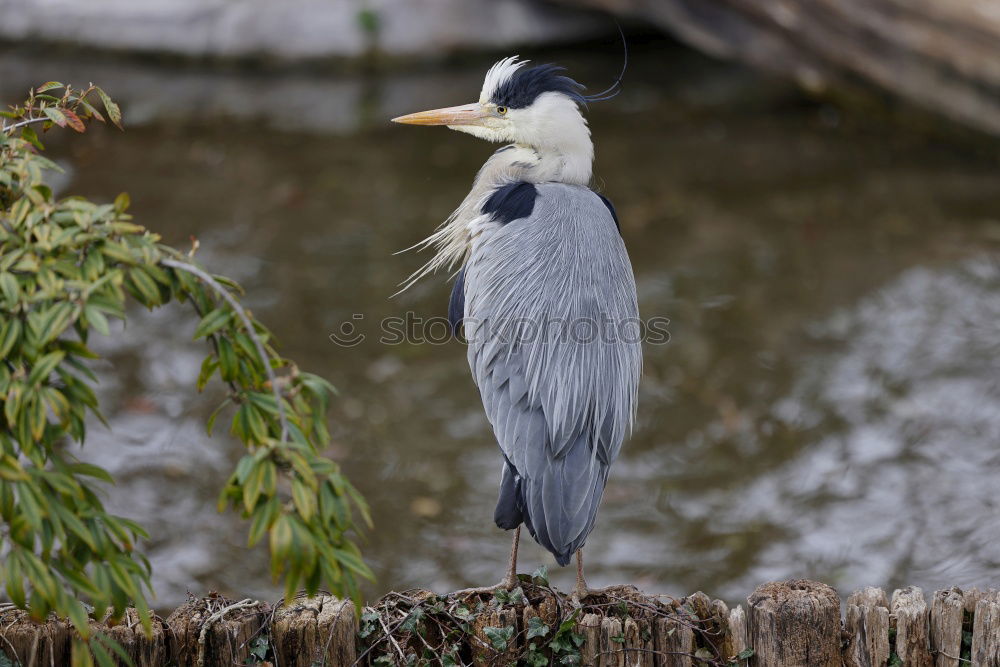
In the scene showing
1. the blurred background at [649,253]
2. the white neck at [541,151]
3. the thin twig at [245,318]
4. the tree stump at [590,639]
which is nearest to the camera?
the thin twig at [245,318]

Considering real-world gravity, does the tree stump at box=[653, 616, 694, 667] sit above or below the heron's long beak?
below

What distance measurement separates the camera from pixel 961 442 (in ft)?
15.8

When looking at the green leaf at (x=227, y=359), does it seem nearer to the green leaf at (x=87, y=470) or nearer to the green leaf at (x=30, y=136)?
the green leaf at (x=87, y=470)

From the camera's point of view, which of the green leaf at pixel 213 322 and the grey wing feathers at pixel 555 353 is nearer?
the green leaf at pixel 213 322

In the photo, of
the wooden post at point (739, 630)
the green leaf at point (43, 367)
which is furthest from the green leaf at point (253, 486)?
the wooden post at point (739, 630)

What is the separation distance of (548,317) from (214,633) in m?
1.14

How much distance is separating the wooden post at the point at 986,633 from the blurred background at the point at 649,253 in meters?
1.73

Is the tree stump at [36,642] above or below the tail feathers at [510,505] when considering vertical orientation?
below

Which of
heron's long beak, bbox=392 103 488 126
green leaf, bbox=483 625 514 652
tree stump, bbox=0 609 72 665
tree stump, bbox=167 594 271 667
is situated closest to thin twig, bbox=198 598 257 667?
tree stump, bbox=167 594 271 667

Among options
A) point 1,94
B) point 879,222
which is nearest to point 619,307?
point 879,222

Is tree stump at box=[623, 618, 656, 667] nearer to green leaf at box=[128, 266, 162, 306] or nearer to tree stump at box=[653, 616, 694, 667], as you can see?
tree stump at box=[653, 616, 694, 667]

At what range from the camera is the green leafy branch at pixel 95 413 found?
166 centimetres

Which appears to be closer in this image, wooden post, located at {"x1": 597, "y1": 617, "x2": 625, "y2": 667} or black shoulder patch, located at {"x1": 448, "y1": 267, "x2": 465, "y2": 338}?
wooden post, located at {"x1": 597, "y1": 617, "x2": 625, "y2": 667}

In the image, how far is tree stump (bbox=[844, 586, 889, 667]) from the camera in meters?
2.45
